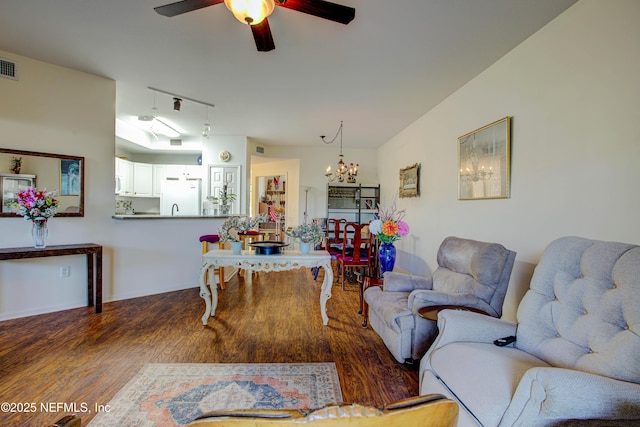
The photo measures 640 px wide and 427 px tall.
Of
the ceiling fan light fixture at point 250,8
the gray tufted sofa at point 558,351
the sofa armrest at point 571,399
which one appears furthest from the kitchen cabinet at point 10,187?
the sofa armrest at point 571,399

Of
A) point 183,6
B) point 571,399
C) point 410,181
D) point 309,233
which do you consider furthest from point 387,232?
point 410,181

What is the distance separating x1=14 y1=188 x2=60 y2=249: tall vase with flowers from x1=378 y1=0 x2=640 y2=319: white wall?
4.49 m

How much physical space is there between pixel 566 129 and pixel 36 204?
472cm

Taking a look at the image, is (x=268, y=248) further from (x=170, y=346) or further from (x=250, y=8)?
(x=250, y=8)

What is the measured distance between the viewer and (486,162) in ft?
9.48

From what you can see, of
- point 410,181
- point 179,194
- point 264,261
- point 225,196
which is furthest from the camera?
point 179,194

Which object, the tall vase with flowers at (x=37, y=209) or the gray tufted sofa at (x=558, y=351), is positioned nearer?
the gray tufted sofa at (x=558, y=351)

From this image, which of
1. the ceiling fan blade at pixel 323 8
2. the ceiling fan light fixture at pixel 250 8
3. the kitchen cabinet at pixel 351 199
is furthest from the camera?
the kitchen cabinet at pixel 351 199

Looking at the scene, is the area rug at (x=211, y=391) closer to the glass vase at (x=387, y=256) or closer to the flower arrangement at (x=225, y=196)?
the glass vase at (x=387, y=256)

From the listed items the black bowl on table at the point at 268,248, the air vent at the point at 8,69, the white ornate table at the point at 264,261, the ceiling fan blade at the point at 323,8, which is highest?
the air vent at the point at 8,69

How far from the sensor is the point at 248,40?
2.54 meters

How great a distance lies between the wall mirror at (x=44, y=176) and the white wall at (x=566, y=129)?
4552mm

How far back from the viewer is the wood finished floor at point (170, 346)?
73.0 inches

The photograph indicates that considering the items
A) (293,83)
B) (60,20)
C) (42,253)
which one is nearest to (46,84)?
(60,20)
